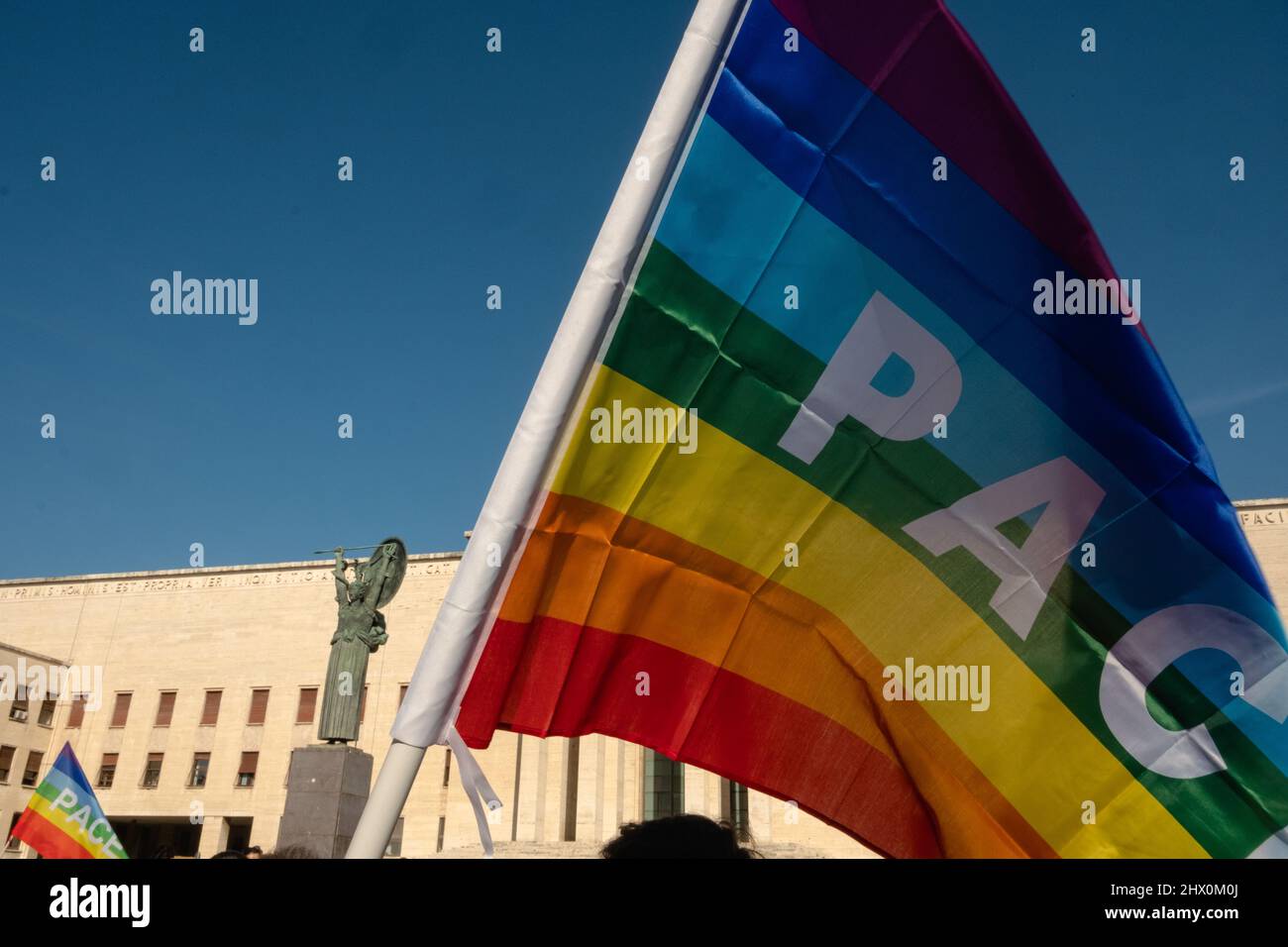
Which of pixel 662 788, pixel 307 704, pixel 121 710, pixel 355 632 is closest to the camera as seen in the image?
pixel 355 632

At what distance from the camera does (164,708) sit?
40062 mm

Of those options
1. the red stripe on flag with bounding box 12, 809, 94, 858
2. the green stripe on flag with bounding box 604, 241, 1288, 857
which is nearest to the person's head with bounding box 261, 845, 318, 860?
the red stripe on flag with bounding box 12, 809, 94, 858

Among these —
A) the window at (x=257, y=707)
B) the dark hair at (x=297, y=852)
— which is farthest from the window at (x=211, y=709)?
the dark hair at (x=297, y=852)

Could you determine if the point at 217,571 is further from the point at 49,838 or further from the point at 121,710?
the point at 49,838

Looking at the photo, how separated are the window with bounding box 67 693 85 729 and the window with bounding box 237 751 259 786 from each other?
8432 mm

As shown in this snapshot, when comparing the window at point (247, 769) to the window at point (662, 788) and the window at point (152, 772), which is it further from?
the window at point (662, 788)

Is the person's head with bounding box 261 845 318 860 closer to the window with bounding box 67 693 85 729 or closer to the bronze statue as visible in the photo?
the bronze statue

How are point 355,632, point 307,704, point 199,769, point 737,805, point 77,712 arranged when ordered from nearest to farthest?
1. point 355,632
2. point 737,805
3. point 307,704
4. point 199,769
5. point 77,712

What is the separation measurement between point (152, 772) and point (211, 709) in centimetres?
331

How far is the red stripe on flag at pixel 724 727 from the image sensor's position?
342cm

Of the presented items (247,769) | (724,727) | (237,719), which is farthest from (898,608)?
(237,719)

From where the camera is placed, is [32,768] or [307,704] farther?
[32,768]

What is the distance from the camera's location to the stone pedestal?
1458 cm

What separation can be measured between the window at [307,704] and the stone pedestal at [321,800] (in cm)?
2423
